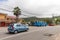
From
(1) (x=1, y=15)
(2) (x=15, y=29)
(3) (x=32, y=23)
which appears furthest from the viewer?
(3) (x=32, y=23)

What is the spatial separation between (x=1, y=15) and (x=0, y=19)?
11.3ft

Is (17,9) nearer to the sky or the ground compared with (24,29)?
nearer to the sky

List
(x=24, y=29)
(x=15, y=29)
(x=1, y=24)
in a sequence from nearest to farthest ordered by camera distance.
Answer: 1. (x=15, y=29)
2. (x=24, y=29)
3. (x=1, y=24)

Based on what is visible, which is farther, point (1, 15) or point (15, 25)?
point (1, 15)

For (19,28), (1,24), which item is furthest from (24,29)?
(1,24)

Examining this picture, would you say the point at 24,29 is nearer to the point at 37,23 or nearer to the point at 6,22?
the point at 6,22

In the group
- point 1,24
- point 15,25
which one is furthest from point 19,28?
point 1,24

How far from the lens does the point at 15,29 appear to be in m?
26.8

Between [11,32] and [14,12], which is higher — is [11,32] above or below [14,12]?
below

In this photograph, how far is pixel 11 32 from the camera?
27.3 m

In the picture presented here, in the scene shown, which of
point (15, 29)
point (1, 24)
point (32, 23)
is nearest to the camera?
point (15, 29)

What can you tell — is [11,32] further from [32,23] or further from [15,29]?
[32,23]

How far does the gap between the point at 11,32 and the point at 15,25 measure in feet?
4.57

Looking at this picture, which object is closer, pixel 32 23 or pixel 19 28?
pixel 19 28
